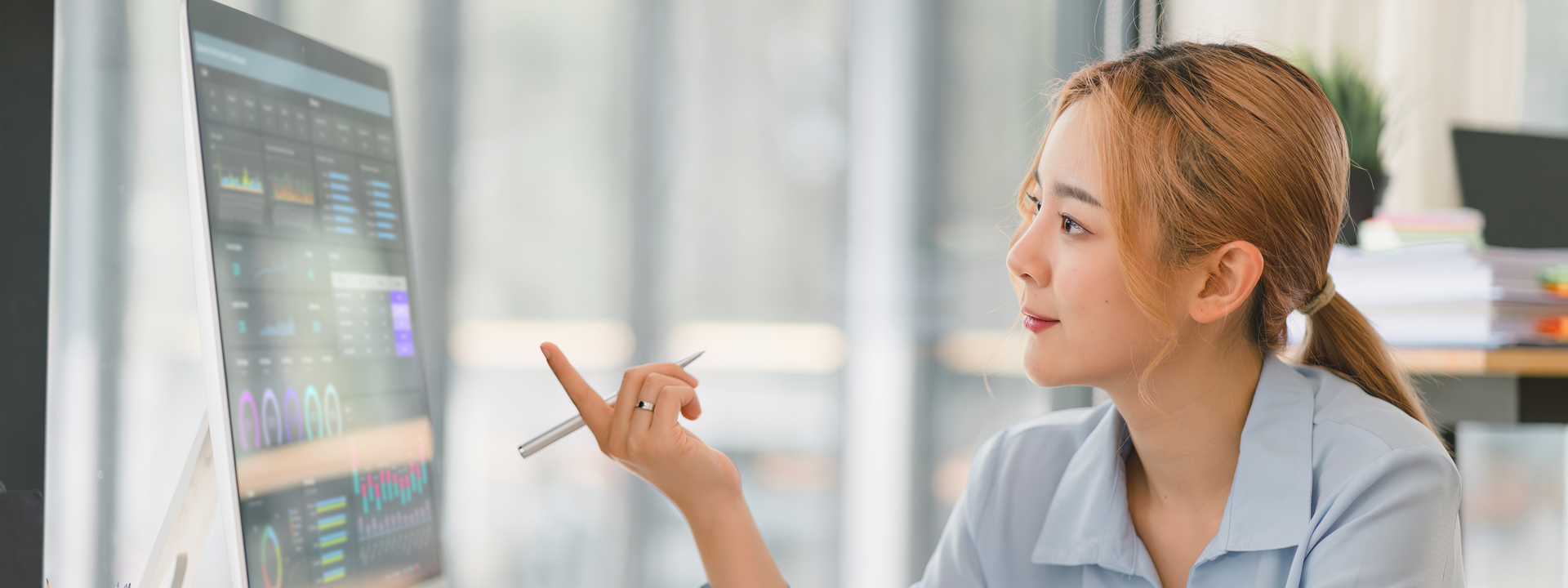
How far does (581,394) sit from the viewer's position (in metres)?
0.88

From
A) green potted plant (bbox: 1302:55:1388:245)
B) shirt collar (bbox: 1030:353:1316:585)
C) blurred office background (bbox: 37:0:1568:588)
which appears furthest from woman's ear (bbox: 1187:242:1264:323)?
blurred office background (bbox: 37:0:1568:588)

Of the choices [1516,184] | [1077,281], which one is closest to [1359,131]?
[1516,184]

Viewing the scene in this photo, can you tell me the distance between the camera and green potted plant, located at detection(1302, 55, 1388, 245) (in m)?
1.73

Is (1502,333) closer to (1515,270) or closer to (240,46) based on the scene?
(1515,270)

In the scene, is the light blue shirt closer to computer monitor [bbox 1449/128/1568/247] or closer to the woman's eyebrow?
the woman's eyebrow

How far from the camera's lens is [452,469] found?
205cm

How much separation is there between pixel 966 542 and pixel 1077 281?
35 centimetres

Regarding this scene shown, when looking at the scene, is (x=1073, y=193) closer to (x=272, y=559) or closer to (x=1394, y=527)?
(x=1394, y=527)

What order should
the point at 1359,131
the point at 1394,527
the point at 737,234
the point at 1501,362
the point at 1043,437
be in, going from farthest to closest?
the point at 737,234 < the point at 1359,131 < the point at 1501,362 < the point at 1043,437 < the point at 1394,527

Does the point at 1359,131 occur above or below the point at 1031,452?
above

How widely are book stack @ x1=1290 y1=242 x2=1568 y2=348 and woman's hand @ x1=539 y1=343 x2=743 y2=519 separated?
0.92m

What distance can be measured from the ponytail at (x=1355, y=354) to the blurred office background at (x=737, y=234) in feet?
3.33

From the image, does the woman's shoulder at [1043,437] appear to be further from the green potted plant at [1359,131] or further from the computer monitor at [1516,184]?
the computer monitor at [1516,184]

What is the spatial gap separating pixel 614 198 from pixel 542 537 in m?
0.73
